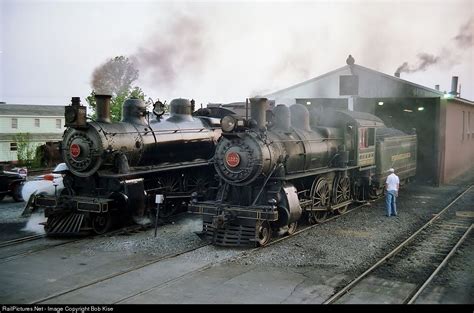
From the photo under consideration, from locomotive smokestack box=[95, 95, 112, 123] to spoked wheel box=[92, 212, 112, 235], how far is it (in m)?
2.31

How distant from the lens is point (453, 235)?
38.4 feet

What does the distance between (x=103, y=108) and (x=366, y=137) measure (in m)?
7.85

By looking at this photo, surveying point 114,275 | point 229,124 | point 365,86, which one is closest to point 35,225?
point 114,275

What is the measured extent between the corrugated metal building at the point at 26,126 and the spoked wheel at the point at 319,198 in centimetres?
2295

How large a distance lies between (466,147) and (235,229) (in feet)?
67.9

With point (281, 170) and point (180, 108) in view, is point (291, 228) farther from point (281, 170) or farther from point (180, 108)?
point (180, 108)

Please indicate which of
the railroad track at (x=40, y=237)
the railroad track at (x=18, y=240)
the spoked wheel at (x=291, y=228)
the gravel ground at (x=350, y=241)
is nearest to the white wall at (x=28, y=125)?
the railroad track at (x=18, y=240)

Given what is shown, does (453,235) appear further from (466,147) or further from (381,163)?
(466,147)

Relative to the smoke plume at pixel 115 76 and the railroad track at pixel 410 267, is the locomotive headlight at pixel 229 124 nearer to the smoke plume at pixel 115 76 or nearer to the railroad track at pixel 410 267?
the railroad track at pixel 410 267

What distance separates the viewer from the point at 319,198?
1283 centimetres

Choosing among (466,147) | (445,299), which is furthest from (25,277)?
(466,147)

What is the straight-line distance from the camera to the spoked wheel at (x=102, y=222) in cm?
1194

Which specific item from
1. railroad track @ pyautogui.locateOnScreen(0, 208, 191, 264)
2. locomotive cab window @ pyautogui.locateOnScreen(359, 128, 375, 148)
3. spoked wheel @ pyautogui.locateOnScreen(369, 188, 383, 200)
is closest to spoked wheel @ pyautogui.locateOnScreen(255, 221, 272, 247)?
railroad track @ pyautogui.locateOnScreen(0, 208, 191, 264)

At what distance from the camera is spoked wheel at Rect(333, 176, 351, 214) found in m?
13.9
